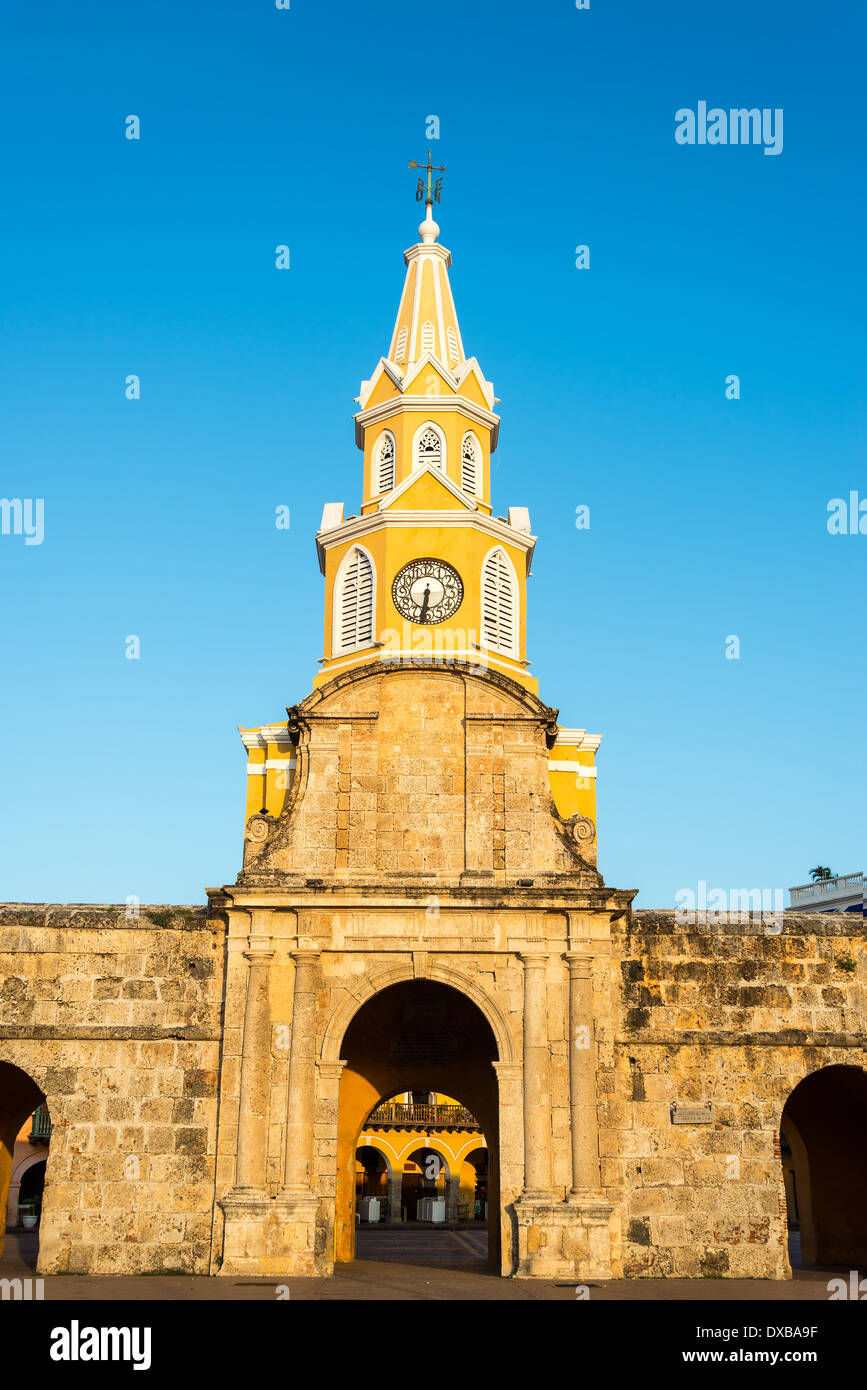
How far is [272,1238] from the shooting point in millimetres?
20109

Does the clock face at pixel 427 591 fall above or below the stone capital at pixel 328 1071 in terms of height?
above

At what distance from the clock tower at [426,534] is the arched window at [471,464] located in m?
0.03

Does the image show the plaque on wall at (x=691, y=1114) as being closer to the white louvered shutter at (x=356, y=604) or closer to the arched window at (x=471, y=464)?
the white louvered shutter at (x=356, y=604)

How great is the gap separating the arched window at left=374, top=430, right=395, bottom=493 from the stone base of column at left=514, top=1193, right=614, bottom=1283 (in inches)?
733

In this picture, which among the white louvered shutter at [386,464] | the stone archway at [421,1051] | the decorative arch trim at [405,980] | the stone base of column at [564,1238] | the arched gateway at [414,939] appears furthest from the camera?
the white louvered shutter at [386,464]

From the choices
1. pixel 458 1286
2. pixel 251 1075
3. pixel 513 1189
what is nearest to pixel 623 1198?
pixel 513 1189

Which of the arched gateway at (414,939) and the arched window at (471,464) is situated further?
the arched window at (471,464)

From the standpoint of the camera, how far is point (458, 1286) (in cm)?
1916

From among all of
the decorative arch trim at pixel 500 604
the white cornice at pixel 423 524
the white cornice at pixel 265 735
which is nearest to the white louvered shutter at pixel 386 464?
the white cornice at pixel 423 524

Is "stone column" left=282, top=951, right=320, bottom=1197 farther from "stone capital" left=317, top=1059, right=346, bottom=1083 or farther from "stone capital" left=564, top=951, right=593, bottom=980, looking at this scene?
"stone capital" left=564, top=951, right=593, bottom=980

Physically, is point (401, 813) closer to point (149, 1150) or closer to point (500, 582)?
point (149, 1150)

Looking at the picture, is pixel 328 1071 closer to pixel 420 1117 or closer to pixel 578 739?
pixel 578 739

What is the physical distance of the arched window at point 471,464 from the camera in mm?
33253
